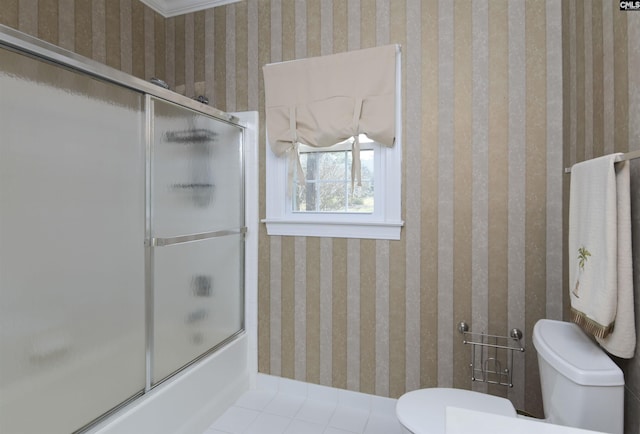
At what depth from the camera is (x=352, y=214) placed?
217 cm

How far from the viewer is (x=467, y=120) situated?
1.90 m

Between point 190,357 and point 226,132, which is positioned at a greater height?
point 226,132

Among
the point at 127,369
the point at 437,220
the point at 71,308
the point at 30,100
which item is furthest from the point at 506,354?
the point at 30,100

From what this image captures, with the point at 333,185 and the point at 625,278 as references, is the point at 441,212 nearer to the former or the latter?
the point at 333,185

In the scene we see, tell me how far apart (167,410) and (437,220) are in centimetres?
166

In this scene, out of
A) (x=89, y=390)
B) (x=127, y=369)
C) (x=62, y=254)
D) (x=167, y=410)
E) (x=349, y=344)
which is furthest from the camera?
(x=349, y=344)

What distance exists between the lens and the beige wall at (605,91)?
3.65 feet

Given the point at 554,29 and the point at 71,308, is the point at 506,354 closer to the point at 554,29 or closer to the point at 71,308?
the point at 554,29

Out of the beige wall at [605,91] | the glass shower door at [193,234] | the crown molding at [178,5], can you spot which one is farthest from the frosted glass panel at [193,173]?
the beige wall at [605,91]

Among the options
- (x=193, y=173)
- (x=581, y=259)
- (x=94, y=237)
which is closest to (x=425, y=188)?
(x=581, y=259)

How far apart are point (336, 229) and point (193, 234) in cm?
81

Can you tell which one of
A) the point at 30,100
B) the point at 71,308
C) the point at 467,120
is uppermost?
the point at 467,120

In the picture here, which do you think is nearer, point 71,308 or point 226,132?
point 71,308

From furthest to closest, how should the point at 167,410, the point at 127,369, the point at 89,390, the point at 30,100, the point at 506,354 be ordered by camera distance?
the point at 506,354, the point at 167,410, the point at 127,369, the point at 89,390, the point at 30,100
